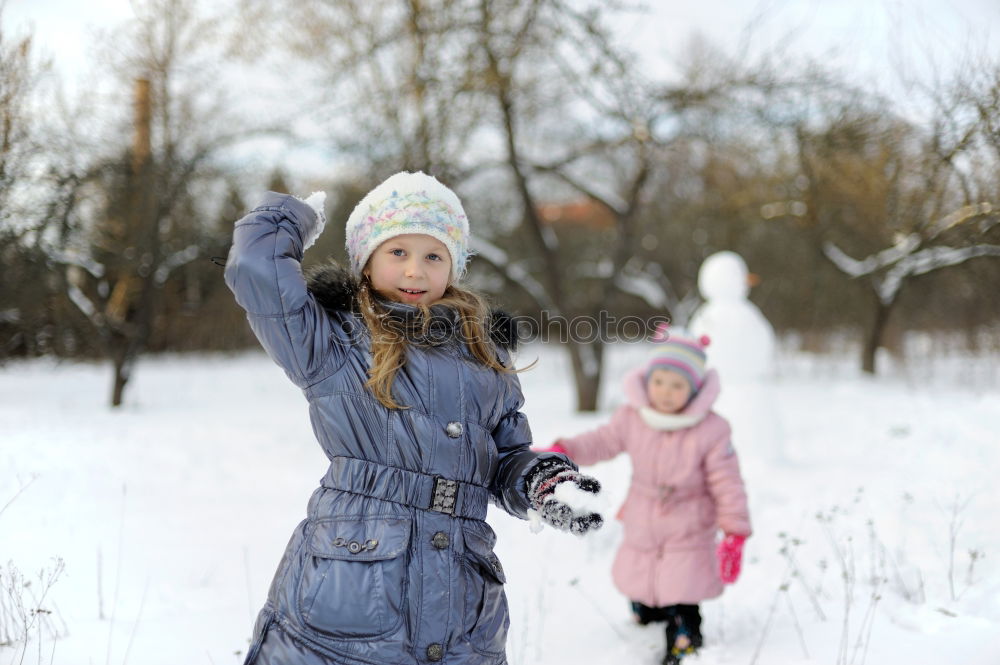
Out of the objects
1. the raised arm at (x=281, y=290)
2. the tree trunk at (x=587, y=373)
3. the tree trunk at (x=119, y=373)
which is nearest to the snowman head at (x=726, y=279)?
the tree trunk at (x=587, y=373)

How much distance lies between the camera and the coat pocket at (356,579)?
1627mm

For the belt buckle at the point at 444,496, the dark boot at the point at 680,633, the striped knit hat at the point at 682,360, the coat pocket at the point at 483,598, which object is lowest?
the dark boot at the point at 680,633

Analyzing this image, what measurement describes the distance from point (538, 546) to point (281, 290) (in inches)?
134

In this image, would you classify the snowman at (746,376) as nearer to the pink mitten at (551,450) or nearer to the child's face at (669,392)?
the child's face at (669,392)

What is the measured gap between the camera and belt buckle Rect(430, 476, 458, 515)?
174cm

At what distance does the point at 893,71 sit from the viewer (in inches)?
193

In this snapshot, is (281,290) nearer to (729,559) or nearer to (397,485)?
(397,485)

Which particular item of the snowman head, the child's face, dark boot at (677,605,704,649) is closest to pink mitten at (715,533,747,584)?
dark boot at (677,605,704,649)

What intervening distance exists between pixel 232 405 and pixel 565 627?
6.79 meters

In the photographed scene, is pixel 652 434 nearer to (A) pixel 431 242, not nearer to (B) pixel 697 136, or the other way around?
(A) pixel 431 242

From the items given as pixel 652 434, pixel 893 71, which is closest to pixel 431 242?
pixel 652 434

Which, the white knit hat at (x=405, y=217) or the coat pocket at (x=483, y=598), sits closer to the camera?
the coat pocket at (x=483, y=598)

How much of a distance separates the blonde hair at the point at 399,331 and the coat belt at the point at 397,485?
0.15m

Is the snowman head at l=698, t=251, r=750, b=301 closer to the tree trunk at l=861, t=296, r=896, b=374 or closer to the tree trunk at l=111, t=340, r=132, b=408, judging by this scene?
the tree trunk at l=111, t=340, r=132, b=408
